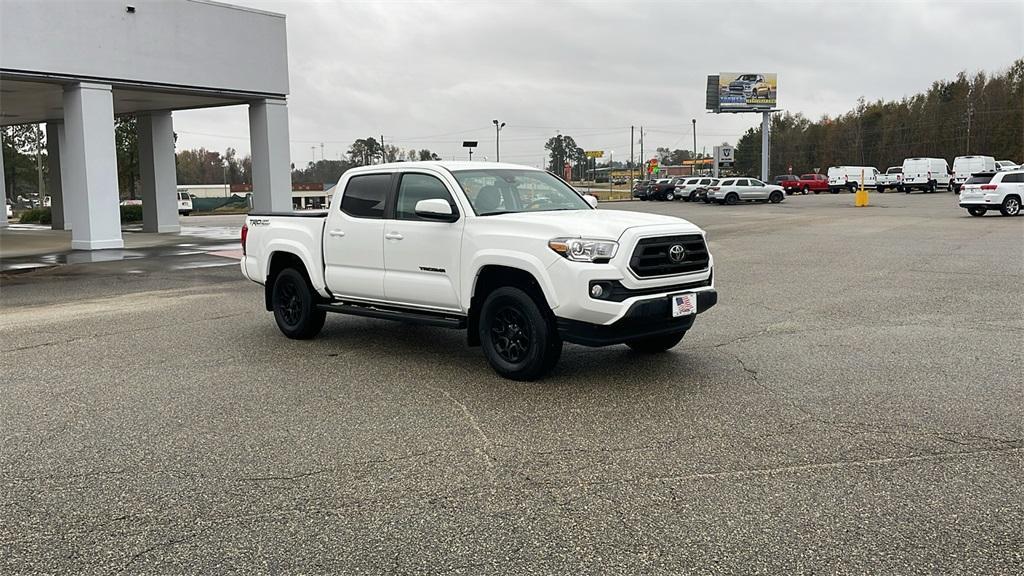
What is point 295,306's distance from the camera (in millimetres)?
9141

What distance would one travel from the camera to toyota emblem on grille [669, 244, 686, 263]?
693 centimetres

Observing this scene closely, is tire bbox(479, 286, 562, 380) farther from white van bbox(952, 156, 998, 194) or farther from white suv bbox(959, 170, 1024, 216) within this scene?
white van bbox(952, 156, 998, 194)

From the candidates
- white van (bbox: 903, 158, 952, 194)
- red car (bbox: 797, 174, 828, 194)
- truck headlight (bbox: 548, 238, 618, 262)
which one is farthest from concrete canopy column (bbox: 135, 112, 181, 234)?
red car (bbox: 797, 174, 828, 194)

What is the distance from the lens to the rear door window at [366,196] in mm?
8249

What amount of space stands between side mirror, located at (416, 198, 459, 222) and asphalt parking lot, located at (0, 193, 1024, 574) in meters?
1.35

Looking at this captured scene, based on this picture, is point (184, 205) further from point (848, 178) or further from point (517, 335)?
point (517, 335)

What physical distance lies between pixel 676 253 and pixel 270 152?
19.7 m

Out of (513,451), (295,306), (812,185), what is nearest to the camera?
(513,451)

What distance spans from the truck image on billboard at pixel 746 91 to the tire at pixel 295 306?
3115 inches

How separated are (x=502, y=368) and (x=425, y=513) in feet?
9.22

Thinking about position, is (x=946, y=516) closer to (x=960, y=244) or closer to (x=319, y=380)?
(x=319, y=380)

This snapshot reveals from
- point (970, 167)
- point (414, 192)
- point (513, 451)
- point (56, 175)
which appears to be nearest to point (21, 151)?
point (56, 175)

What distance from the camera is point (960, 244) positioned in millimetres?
19516

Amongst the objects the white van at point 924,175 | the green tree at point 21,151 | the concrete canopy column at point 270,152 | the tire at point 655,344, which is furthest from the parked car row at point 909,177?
the green tree at point 21,151
